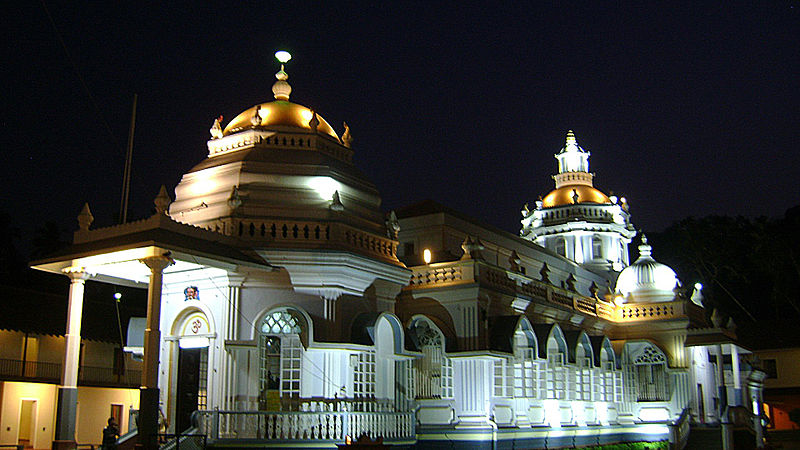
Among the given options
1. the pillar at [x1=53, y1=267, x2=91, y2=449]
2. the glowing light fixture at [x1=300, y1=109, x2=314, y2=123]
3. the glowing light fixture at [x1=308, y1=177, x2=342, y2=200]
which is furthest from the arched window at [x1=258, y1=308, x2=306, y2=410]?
the glowing light fixture at [x1=300, y1=109, x2=314, y2=123]

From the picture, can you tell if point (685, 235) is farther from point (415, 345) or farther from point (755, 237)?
point (415, 345)

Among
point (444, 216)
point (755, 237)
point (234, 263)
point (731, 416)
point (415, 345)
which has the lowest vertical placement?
point (731, 416)

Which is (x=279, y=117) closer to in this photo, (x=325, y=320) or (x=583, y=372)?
(x=325, y=320)

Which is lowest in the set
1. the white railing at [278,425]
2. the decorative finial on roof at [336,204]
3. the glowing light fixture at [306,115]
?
the white railing at [278,425]

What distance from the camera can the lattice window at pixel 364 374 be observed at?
69.5ft

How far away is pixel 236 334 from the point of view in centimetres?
2016

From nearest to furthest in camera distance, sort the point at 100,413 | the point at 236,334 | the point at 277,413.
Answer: the point at 277,413
the point at 236,334
the point at 100,413

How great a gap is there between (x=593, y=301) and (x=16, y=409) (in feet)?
76.3

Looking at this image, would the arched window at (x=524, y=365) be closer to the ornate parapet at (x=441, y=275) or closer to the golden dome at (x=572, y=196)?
the ornate parapet at (x=441, y=275)

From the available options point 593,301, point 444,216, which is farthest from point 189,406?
point 593,301

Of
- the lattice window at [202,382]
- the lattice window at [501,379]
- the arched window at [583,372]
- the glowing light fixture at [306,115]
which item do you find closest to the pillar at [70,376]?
the lattice window at [202,382]

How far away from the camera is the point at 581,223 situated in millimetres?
44375

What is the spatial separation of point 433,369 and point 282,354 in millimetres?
5799

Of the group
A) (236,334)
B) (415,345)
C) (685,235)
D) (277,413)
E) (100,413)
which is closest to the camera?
(277,413)
